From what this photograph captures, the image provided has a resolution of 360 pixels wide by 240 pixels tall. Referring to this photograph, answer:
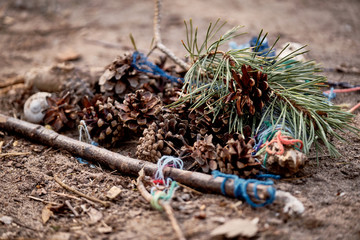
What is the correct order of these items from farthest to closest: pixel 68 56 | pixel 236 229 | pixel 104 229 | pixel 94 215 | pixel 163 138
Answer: pixel 68 56, pixel 163 138, pixel 94 215, pixel 104 229, pixel 236 229

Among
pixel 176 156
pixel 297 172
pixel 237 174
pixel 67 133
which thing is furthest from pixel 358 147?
pixel 67 133

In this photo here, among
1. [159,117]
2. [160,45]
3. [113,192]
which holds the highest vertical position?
[160,45]

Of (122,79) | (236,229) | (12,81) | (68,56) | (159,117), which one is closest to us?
(236,229)

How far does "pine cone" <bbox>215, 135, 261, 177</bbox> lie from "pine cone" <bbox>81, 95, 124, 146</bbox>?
2.72 feet

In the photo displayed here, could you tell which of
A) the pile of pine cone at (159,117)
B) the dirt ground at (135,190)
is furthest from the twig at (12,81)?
the pile of pine cone at (159,117)

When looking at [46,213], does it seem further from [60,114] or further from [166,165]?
→ [60,114]

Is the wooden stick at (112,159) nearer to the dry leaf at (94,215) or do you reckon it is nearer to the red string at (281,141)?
the red string at (281,141)

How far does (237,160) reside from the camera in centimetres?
185

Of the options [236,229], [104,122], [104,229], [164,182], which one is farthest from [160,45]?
[236,229]

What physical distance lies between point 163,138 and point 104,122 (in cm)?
49

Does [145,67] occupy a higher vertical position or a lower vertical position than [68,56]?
higher

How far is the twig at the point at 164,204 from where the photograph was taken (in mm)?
1503

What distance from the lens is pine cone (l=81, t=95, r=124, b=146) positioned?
2.36 meters

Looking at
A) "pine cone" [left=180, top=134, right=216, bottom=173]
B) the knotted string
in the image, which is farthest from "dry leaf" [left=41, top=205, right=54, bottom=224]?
"pine cone" [left=180, top=134, right=216, bottom=173]
